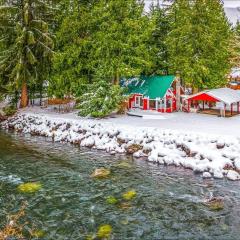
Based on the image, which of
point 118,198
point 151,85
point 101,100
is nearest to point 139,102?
point 151,85

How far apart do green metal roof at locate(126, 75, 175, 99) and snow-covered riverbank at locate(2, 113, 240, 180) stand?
867 cm

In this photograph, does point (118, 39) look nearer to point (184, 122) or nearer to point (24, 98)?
point (184, 122)

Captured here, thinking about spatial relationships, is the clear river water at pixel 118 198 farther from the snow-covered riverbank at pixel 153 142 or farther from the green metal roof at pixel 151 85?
the green metal roof at pixel 151 85

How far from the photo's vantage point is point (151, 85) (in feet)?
132

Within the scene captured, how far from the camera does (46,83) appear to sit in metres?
43.2

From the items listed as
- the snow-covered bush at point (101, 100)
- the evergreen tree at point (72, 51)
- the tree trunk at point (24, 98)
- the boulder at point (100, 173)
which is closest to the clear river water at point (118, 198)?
the boulder at point (100, 173)

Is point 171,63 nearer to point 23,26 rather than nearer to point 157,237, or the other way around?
point 23,26

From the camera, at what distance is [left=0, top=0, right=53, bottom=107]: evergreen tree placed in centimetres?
3738

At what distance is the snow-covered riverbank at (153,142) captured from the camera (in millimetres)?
22828

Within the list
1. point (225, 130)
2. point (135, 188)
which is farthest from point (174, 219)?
point (225, 130)

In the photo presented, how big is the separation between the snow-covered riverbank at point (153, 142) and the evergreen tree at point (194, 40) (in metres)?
12.2

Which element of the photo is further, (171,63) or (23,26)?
(171,63)

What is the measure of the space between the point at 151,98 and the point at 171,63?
197 inches

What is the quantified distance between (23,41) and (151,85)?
1447 centimetres
